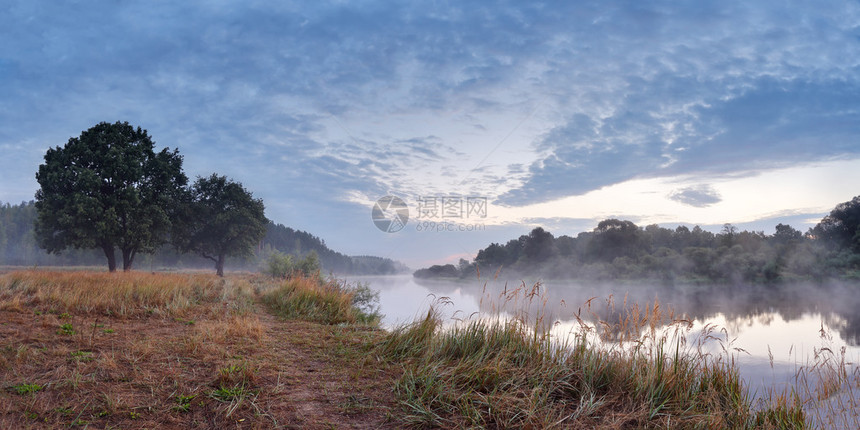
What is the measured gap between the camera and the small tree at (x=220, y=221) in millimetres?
→ 33375

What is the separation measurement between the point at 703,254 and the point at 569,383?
49655 millimetres

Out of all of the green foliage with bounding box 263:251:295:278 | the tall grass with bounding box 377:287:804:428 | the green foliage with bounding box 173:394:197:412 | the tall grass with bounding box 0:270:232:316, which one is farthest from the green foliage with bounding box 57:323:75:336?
the green foliage with bounding box 263:251:295:278

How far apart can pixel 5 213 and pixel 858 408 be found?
13345cm

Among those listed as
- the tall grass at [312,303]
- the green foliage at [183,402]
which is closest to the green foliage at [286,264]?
the tall grass at [312,303]

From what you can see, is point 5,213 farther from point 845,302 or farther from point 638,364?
point 845,302

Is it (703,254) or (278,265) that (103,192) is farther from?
(703,254)

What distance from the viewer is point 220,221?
3300 cm

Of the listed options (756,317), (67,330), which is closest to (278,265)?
(67,330)

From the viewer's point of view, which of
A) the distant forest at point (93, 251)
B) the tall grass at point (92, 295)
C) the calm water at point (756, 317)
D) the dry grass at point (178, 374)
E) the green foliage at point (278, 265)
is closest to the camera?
the dry grass at point (178, 374)

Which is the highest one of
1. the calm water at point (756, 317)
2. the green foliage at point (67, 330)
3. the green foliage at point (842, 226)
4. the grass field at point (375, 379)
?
the green foliage at point (842, 226)

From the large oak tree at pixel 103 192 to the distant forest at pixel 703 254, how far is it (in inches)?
1066

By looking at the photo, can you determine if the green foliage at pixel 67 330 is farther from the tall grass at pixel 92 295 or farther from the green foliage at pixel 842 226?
the green foliage at pixel 842 226

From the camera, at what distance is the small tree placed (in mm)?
33375

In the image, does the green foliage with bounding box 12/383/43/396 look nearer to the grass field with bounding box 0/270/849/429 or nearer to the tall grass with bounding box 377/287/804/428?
the grass field with bounding box 0/270/849/429
